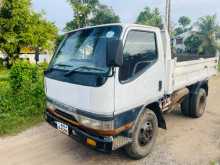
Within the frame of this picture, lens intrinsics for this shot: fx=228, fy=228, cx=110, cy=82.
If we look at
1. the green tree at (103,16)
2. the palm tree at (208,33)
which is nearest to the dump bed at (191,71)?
the palm tree at (208,33)

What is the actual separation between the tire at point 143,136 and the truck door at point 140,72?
278mm

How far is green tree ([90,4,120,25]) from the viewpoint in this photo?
35812 mm

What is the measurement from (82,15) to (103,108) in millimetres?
30212

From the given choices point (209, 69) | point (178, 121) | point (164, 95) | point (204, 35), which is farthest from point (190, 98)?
point (204, 35)

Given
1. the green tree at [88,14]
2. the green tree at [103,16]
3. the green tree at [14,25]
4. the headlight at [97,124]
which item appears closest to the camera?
the headlight at [97,124]

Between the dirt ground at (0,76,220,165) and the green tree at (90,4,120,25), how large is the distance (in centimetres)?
3175

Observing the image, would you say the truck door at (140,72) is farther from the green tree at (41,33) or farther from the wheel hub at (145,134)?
the green tree at (41,33)

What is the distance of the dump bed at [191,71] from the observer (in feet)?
14.3

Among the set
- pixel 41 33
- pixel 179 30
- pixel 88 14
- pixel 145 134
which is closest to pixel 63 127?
pixel 145 134

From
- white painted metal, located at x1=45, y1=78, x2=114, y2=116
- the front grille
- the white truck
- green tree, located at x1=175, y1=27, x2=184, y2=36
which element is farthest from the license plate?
green tree, located at x1=175, y1=27, x2=184, y2=36

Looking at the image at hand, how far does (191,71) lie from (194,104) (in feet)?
2.88

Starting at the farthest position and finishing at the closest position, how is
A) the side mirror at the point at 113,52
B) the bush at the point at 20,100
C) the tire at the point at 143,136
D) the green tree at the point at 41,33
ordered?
the green tree at the point at 41,33 → the bush at the point at 20,100 → the tire at the point at 143,136 → the side mirror at the point at 113,52

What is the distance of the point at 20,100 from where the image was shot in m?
5.46

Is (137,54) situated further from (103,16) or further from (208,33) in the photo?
(103,16)
